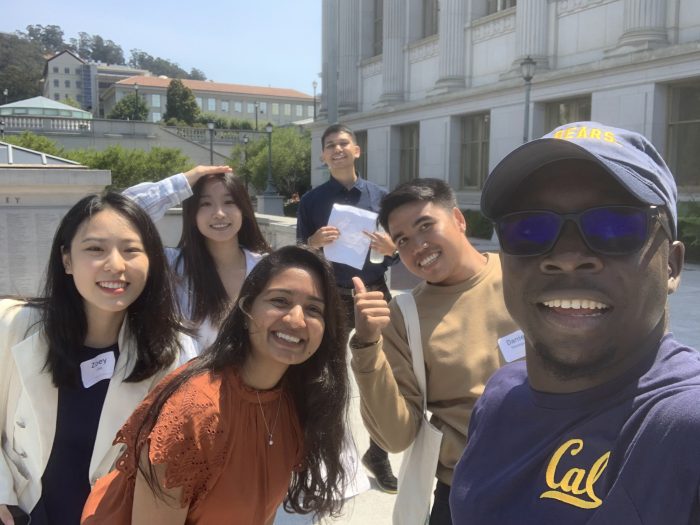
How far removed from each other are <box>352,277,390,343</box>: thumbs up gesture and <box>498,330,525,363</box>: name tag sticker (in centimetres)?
44

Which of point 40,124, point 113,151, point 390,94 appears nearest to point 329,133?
point 390,94

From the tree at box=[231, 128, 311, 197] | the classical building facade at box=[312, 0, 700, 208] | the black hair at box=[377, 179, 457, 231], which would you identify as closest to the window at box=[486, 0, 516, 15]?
the classical building facade at box=[312, 0, 700, 208]

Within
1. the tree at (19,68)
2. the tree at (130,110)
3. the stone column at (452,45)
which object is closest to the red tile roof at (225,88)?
the tree at (19,68)

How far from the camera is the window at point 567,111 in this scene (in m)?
17.0

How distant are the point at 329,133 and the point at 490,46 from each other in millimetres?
17423

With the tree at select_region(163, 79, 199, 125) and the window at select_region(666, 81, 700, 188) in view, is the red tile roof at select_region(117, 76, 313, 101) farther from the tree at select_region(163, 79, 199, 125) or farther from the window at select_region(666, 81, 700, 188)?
the window at select_region(666, 81, 700, 188)

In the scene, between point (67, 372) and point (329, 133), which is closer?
point (67, 372)

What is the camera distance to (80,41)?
566ft

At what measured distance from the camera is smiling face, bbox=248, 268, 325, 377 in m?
1.85

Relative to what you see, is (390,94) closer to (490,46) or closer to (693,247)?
(490,46)

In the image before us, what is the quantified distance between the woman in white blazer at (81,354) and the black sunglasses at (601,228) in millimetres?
1696

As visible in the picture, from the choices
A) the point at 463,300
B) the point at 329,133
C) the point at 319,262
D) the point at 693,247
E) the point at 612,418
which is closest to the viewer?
the point at 612,418

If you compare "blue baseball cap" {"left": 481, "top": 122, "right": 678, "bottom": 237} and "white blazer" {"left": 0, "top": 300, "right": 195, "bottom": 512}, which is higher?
"blue baseball cap" {"left": 481, "top": 122, "right": 678, "bottom": 237}

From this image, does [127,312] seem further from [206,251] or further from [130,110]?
[130,110]
